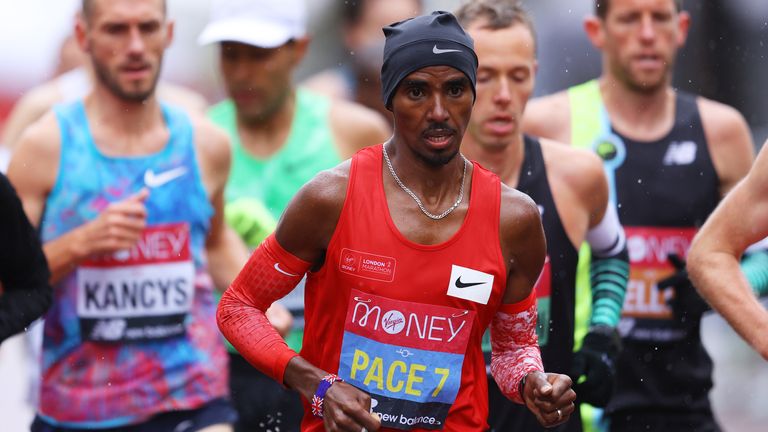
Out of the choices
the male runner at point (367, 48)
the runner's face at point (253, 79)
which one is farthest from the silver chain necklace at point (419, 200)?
the male runner at point (367, 48)

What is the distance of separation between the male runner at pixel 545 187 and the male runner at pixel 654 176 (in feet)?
2.28

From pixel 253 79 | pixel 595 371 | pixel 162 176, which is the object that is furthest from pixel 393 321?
pixel 253 79

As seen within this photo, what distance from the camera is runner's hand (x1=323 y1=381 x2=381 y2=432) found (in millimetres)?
4184

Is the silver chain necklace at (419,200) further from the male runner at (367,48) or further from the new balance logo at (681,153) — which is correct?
the male runner at (367,48)

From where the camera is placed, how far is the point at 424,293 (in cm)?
445

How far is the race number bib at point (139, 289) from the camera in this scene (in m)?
6.39

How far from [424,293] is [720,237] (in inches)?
46.5

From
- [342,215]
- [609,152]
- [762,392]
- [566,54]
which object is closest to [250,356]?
[342,215]

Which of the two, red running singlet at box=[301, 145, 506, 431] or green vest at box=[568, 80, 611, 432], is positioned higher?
red running singlet at box=[301, 145, 506, 431]

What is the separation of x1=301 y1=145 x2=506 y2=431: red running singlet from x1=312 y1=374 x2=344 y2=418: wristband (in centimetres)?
20

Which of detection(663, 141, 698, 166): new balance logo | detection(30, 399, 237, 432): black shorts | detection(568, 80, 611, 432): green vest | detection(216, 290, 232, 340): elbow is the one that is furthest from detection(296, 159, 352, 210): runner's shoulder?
detection(663, 141, 698, 166): new balance logo

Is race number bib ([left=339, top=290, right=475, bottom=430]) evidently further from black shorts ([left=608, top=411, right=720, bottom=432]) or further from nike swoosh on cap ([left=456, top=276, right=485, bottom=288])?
black shorts ([left=608, top=411, right=720, bottom=432])

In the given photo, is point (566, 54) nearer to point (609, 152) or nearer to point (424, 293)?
point (609, 152)

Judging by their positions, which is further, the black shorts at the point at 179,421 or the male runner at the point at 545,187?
the black shorts at the point at 179,421
